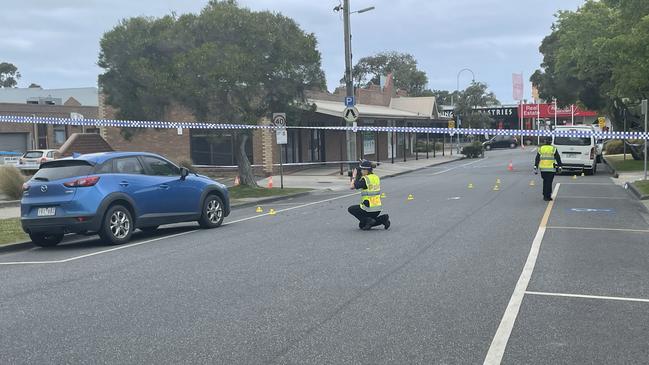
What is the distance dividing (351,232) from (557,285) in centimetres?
498

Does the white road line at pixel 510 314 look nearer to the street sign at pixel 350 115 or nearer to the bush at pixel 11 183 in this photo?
the bush at pixel 11 183

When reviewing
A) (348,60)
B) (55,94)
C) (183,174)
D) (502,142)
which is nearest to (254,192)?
(348,60)

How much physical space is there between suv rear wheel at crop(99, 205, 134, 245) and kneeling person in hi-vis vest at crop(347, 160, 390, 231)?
395 cm

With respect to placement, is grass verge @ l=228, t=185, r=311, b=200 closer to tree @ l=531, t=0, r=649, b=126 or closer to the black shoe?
the black shoe

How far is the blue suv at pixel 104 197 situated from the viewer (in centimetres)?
1073

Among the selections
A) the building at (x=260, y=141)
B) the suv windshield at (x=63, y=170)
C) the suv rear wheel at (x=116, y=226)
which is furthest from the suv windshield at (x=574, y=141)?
the suv windshield at (x=63, y=170)

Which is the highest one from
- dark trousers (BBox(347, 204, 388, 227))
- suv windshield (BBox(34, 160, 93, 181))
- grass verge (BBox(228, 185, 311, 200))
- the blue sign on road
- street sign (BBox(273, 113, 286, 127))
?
street sign (BBox(273, 113, 286, 127))

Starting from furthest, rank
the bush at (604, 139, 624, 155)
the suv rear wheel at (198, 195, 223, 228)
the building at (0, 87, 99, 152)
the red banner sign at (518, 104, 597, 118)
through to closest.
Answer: the red banner sign at (518, 104, 597, 118)
the building at (0, 87, 99, 152)
the bush at (604, 139, 624, 155)
the suv rear wheel at (198, 195, 223, 228)

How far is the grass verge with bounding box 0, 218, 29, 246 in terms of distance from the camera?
1177cm

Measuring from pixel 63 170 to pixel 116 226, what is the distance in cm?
128

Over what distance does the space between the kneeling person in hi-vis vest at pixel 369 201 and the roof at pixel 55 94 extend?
196ft

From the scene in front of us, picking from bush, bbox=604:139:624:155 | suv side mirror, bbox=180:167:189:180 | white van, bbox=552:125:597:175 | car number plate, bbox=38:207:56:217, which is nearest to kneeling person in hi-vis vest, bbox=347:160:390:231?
suv side mirror, bbox=180:167:189:180

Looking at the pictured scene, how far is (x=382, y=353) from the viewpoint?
16.5ft

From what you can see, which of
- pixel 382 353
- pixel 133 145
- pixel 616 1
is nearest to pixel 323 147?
pixel 133 145
